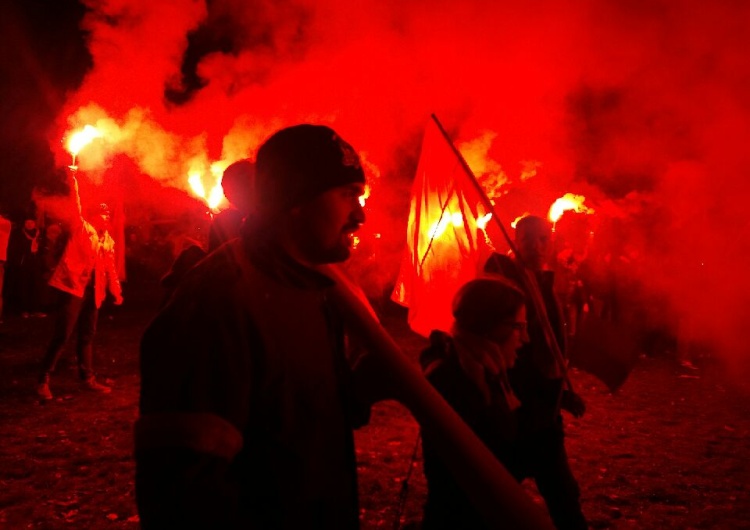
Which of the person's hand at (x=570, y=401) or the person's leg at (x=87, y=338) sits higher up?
the person's leg at (x=87, y=338)

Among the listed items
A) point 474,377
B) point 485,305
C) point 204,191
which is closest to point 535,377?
point 485,305

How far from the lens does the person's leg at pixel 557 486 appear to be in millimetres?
3121

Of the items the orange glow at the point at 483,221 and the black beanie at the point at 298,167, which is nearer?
the black beanie at the point at 298,167

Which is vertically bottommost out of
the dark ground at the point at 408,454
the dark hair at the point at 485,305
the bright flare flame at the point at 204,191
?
the dark ground at the point at 408,454

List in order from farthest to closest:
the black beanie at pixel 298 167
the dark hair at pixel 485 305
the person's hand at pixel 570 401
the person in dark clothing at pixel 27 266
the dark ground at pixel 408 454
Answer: the person in dark clothing at pixel 27 266 < the dark ground at pixel 408 454 < the person's hand at pixel 570 401 < the dark hair at pixel 485 305 < the black beanie at pixel 298 167

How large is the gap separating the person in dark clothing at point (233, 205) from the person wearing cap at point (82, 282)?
376cm

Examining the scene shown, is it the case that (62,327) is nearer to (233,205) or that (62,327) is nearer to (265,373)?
(233,205)

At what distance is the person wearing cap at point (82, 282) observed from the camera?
661 cm

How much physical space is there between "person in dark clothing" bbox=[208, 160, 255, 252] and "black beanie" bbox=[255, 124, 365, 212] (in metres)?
1.67

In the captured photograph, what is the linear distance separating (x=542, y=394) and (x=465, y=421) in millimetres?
1094

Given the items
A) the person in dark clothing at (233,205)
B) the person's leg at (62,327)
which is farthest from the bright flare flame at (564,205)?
the person in dark clothing at (233,205)

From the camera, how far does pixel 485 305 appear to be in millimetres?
2721

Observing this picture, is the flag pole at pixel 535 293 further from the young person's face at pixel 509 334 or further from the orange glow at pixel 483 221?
the young person's face at pixel 509 334

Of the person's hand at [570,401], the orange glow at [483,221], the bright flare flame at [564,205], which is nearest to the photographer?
the person's hand at [570,401]
